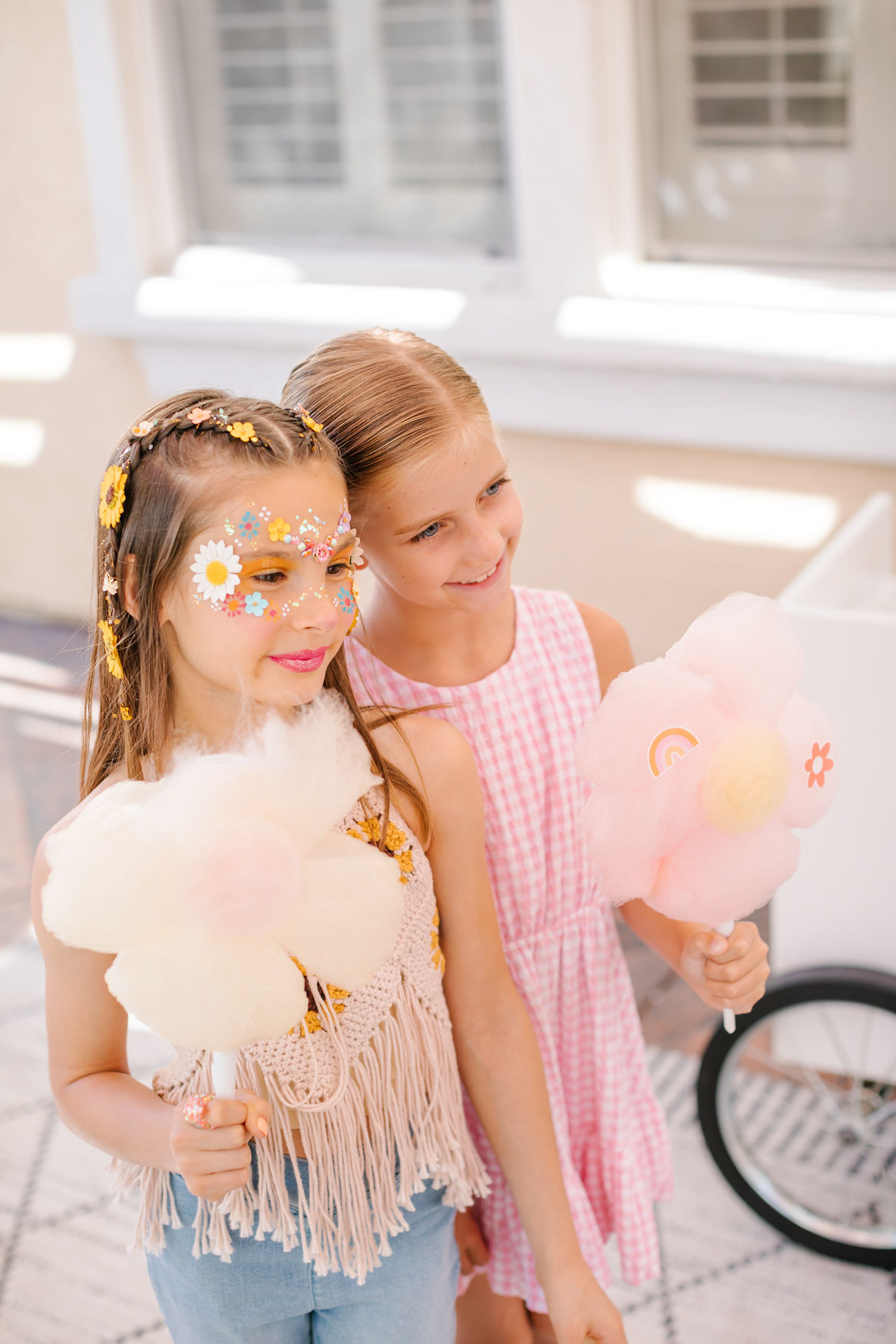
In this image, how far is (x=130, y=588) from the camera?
911 millimetres

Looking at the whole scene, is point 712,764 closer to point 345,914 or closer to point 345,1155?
point 345,914

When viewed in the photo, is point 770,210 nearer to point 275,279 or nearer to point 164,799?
point 275,279

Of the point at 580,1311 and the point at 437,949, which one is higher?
the point at 437,949

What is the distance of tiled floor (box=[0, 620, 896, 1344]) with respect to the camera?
159 cm

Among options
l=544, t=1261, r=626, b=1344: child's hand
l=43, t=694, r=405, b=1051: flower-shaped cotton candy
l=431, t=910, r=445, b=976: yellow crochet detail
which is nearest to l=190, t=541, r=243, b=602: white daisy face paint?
l=43, t=694, r=405, b=1051: flower-shaped cotton candy

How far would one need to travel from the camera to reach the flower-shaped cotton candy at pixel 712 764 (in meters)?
0.91

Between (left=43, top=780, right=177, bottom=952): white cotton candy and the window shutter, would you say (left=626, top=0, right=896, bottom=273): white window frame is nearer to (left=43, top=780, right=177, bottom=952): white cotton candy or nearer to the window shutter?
the window shutter

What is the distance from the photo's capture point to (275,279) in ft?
9.69

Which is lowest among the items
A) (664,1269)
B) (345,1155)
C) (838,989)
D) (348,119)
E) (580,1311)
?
(664,1269)

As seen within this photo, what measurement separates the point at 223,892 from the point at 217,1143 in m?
0.17

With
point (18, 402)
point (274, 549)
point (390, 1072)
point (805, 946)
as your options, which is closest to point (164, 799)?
point (274, 549)

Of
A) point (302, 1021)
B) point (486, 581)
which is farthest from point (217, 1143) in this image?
point (486, 581)

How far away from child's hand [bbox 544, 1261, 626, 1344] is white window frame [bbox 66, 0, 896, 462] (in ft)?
5.24

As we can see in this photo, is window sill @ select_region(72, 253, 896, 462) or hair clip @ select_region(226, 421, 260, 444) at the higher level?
hair clip @ select_region(226, 421, 260, 444)
